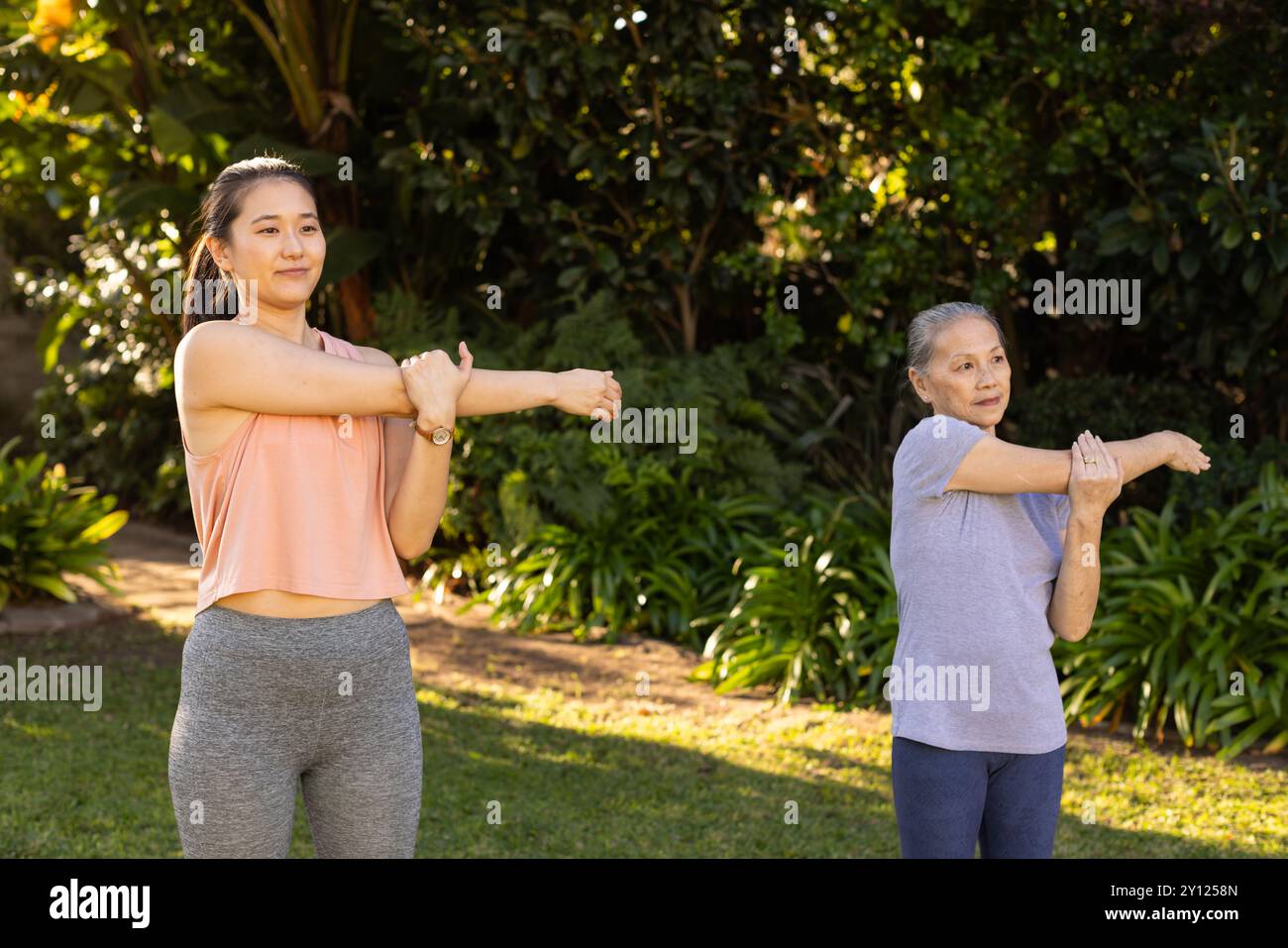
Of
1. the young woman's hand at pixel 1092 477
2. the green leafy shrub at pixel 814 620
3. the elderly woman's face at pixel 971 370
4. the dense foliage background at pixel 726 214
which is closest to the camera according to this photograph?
the young woman's hand at pixel 1092 477

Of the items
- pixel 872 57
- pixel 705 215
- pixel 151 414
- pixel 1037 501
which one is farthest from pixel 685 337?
→ pixel 1037 501

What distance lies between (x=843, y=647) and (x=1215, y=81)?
3564mm

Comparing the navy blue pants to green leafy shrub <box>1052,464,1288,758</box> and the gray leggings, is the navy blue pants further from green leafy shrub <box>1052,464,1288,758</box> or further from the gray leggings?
green leafy shrub <box>1052,464,1288,758</box>

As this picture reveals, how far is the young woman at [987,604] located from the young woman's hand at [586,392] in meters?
0.59

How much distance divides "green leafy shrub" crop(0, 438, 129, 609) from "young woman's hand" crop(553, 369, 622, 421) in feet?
19.4

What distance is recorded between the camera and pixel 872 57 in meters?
7.59

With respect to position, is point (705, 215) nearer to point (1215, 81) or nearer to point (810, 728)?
point (1215, 81)

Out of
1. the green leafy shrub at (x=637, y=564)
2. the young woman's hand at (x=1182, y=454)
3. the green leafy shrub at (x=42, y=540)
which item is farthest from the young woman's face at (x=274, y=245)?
the green leafy shrub at (x=42, y=540)

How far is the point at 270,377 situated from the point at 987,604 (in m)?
1.28

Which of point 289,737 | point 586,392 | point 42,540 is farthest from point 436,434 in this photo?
point 42,540

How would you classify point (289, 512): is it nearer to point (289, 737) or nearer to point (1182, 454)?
point (289, 737)

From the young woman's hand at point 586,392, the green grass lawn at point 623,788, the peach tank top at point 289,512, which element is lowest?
the green grass lawn at point 623,788

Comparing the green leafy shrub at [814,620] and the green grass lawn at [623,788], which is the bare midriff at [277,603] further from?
the green leafy shrub at [814,620]

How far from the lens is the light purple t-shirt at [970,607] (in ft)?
7.80
